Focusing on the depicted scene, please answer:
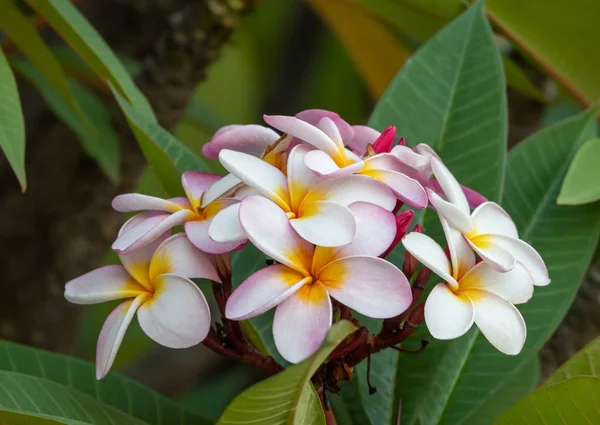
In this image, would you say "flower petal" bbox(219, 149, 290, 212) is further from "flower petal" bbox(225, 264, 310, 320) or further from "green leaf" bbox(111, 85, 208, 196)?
"green leaf" bbox(111, 85, 208, 196)

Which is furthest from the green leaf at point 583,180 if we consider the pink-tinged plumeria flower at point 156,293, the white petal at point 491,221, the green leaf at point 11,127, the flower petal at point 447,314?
the green leaf at point 11,127

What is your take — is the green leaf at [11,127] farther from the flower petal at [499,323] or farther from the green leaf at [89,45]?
the flower petal at [499,323]

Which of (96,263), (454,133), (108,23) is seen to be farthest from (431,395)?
(108,23)

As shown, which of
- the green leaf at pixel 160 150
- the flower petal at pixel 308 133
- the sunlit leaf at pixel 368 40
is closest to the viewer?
the flower petal at pixel 308 133

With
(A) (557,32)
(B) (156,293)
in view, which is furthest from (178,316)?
(A) (557,32)

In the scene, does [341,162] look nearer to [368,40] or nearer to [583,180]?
Result: [583,180]

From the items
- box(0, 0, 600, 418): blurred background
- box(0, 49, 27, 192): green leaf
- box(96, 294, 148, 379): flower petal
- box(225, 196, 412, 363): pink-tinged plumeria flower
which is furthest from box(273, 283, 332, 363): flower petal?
box(0, 0, 600, 418): blurred background

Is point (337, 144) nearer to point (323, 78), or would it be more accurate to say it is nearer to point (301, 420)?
point (301, 420)
